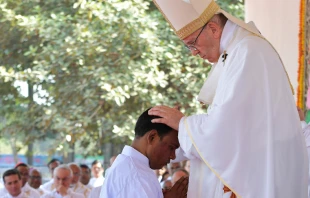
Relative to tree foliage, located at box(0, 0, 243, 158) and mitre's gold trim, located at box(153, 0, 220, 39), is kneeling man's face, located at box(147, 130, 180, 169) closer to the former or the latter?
mitre's gold trim, located at box(153, 0, 220, 39)

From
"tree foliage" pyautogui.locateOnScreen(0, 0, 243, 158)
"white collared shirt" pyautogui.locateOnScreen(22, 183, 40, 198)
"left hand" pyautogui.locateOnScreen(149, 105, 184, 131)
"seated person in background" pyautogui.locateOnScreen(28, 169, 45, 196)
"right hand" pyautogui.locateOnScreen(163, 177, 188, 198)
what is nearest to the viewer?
"left hand" pyautogui.locateOnScreen(149, 105, 184, 131)

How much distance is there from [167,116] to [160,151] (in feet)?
0.57

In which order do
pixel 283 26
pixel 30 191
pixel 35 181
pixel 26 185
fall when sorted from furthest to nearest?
pixel 35 181, pixel 26 185, pixel 30 191, pixel 283 26

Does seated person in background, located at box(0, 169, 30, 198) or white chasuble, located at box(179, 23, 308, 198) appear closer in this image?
white chasuble, located at box(179, 23, 308, 198)

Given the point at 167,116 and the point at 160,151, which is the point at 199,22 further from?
the point at 160,151

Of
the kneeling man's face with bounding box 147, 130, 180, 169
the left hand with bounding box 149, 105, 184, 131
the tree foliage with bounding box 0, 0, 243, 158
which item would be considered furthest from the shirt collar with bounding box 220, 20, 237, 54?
the tree foliage with bounding box 0, 0, 243, 158

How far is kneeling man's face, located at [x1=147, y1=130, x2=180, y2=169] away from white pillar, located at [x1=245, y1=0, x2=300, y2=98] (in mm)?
3721

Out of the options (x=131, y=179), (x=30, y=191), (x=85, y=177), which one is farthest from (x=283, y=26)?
(x=85, y=177)

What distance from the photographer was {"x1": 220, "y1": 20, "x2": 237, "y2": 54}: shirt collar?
13.7 ft

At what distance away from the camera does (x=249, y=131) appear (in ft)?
12.9

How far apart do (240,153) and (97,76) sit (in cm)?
869

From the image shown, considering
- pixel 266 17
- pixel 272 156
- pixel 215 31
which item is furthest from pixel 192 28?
pixel 266 17

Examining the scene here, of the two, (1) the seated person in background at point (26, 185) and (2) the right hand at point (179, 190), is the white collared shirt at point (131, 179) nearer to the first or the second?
(2) the right hand at point (179, 190)

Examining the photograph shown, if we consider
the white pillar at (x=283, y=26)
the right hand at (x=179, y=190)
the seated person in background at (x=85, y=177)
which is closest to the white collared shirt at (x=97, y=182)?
the seated person in background at (x=85, y=177)
